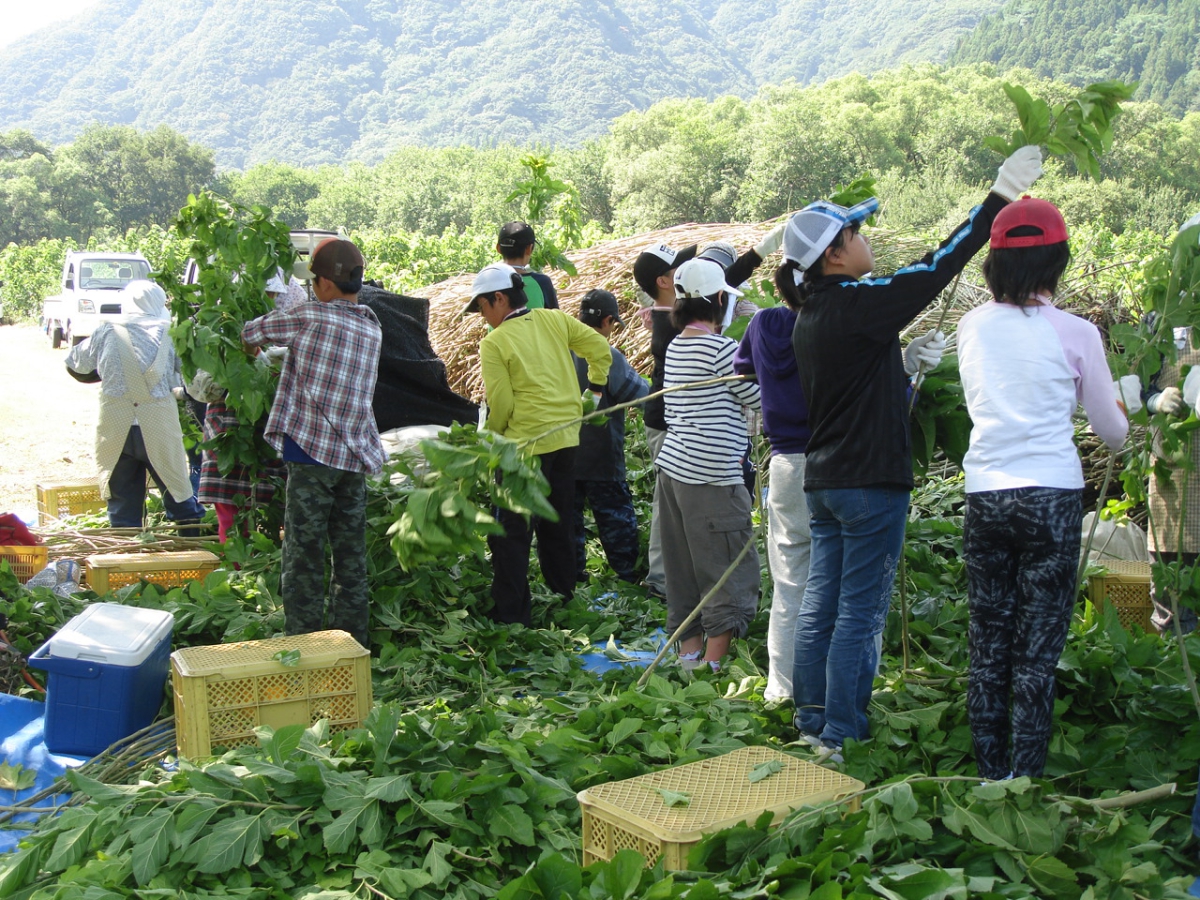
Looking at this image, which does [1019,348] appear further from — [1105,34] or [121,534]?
[1105,34]

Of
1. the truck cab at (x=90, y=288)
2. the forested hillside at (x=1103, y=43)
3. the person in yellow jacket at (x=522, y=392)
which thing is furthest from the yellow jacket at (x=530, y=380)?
the forested hillside at (x=1103, y=43)

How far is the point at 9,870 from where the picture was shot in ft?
7.92

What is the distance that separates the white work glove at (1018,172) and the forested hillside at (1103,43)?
9060 cm

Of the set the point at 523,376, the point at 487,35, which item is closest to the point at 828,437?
the point at 523,376

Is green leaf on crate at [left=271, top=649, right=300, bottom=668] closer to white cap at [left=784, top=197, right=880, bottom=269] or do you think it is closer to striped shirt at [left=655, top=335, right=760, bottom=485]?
striped shirt at [left=655, top=335, right=760, bottom=485]

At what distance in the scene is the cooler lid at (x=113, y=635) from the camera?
349cm

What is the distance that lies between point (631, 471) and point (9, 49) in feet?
678

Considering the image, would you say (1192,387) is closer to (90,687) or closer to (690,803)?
(690,803)

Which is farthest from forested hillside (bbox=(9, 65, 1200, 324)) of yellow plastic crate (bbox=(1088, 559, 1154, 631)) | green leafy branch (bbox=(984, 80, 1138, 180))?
green leafy branch (bbox=(984, 80, 1138, 180))

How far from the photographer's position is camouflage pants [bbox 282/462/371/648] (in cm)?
398

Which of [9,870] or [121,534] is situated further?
[121,534]

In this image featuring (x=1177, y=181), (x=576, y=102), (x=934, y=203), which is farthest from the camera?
(x=576, y=102)

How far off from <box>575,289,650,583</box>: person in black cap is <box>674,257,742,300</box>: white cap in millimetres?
1542

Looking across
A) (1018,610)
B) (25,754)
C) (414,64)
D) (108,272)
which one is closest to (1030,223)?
(1018,610)
